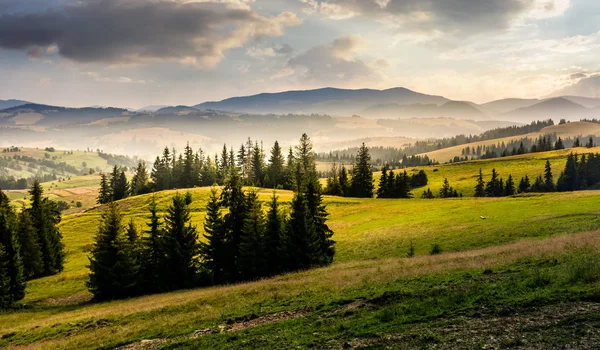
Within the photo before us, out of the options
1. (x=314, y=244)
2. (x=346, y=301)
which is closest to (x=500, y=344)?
(x=346, y=301)

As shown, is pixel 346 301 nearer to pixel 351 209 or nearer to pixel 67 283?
pixel 67 283

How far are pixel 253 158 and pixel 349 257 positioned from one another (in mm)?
107855

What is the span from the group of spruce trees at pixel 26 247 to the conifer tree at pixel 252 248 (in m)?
26.6

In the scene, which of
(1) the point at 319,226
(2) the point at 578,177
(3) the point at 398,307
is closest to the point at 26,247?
(1) the point at 319,226

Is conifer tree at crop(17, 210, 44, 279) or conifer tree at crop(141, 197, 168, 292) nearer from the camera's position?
conifer tree at crop(141, 197, 168, 292)

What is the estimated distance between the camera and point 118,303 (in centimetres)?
3538

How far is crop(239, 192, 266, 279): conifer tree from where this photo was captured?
39.8 metres

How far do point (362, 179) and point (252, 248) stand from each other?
254 feet

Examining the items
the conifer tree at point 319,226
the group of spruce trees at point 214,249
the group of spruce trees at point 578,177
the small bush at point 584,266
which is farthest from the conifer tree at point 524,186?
the small bush at point 584,266

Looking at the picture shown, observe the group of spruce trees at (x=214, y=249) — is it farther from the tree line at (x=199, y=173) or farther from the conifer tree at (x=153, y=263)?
the tree line at (x=199, y=173)

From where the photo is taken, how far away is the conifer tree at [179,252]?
136 ft

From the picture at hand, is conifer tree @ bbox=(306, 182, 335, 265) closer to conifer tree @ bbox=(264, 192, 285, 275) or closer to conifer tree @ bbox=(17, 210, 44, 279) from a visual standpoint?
conifer tree @ bbox=(264, 192, 285, 275)

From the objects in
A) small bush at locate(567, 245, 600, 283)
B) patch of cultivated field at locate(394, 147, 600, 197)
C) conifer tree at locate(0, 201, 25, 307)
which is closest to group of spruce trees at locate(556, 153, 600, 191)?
patch of cultivated field at locate(394, 147, 600, 197)

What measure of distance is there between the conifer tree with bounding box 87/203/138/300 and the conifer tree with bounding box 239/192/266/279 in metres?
12.6
